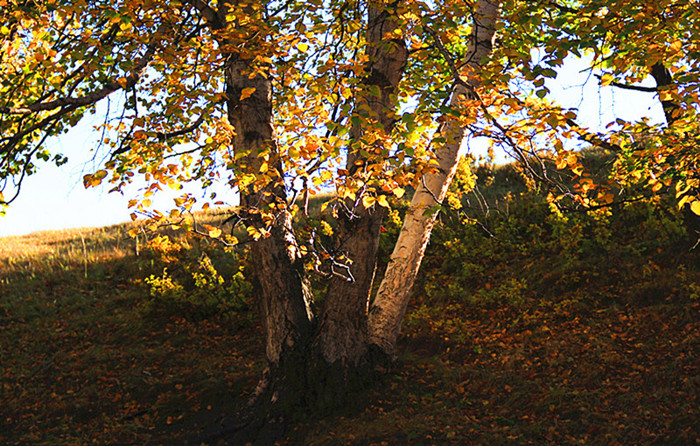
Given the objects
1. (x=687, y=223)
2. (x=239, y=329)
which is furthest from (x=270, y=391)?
(x=687, y=223)

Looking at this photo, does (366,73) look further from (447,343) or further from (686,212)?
(686,212)

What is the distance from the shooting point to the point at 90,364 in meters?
8.65

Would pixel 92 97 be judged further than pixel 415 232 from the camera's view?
No

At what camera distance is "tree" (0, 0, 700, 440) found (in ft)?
15.7

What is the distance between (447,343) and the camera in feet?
25.6

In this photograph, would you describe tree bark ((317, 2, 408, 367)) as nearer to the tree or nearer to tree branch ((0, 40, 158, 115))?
the tree

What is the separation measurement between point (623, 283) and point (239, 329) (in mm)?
6888

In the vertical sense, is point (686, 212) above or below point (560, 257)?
above

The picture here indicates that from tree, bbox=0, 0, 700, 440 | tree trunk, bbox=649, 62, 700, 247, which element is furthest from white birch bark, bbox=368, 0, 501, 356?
tree trunk, bbox=649, 62, 700, 247

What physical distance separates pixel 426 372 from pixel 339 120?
3654 millimetres

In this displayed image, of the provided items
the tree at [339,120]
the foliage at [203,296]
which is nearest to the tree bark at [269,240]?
the tree at [339,120]

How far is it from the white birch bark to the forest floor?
2.02 feet

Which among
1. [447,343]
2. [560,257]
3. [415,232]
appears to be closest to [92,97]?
[415,232]

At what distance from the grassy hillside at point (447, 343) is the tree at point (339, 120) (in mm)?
955
